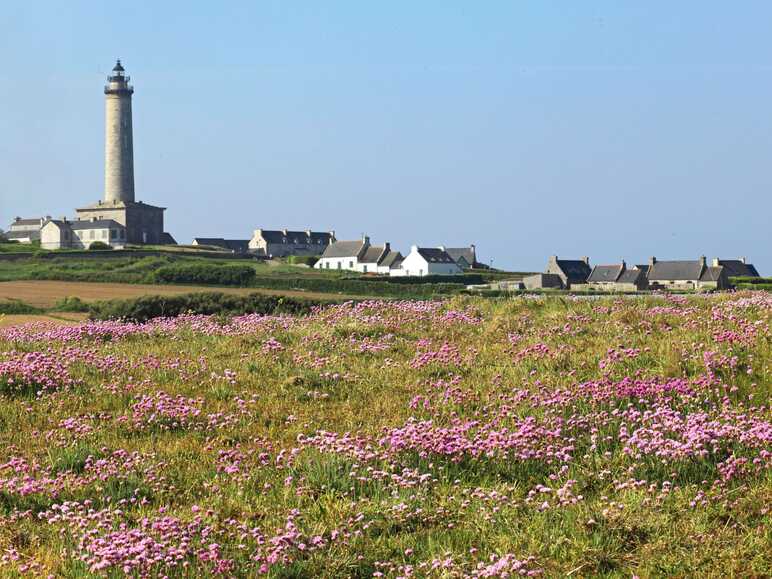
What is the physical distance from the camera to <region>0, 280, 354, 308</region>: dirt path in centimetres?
4872

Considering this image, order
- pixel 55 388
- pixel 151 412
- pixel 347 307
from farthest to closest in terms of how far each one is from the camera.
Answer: pixel 347 307, pixel 55 388, pixel 151 412

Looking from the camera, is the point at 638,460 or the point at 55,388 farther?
the point at 55,388

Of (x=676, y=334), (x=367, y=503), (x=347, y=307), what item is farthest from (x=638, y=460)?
(x=347, y=307)

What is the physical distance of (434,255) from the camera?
128750 millimetres

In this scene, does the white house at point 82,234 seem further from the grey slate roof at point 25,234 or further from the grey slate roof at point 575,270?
the grey slate roof at point 575,270

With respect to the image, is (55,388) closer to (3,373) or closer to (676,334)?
(3,373)

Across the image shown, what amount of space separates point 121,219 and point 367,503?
436 ft

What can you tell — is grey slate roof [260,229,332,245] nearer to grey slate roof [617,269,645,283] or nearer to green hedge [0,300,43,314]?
grey slate roof [617,269,645,283]

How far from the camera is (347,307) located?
22.4m

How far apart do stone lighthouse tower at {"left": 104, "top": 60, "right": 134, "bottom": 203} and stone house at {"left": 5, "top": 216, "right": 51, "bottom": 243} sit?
854 inches

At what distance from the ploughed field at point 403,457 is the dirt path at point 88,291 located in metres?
31.7

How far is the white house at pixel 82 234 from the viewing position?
13175 centimetres

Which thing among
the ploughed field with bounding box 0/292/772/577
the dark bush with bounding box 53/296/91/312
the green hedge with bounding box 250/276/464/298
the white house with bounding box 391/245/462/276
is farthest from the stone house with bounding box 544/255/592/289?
the ploughed field with bounding box 0/292/772/577

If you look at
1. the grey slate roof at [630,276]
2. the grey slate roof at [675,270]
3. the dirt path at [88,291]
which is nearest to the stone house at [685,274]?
the grey slate roof at [675,270]
